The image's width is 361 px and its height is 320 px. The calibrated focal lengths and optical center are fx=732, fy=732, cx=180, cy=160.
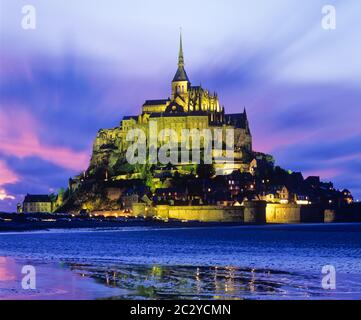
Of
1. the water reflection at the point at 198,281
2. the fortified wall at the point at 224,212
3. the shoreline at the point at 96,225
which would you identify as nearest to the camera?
the water reflection at the point at 198,281

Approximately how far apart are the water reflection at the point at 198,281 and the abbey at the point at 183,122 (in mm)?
90115

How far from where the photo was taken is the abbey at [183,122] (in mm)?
125438

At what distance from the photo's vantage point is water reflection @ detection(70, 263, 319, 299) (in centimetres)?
2255

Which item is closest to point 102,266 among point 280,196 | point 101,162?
point 280,196

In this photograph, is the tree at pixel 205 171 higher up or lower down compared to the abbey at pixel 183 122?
lower down

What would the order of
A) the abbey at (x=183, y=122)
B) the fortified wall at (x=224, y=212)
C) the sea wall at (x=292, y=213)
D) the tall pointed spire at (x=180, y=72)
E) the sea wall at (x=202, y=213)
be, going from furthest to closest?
1. the tall pointed spire at (x=180, y=72)
2. the abbey at (x=183, y=122)
3. the sea wall at (x=292, y=213)
4. the sea wall at (x=202, y=213)
5. the fortified wall at (x=224, y=212)

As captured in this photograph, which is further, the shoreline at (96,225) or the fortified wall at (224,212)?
the fortified wall at (224,212)

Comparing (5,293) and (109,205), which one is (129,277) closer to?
(5,293)

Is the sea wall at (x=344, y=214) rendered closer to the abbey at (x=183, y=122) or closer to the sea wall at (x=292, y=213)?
the sea wall at (x=292, y=213)

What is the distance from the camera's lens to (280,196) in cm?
11225

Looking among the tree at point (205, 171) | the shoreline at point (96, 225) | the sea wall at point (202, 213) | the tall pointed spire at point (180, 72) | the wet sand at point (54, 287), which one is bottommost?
the wet sand at point (54, 287)

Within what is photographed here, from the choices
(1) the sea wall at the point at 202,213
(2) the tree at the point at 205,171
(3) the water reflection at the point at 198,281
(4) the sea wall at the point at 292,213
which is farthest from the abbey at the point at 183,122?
(3) the water reflection at the point at 198,281

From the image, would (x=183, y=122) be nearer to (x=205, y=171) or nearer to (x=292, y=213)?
(x=205, y=171)
